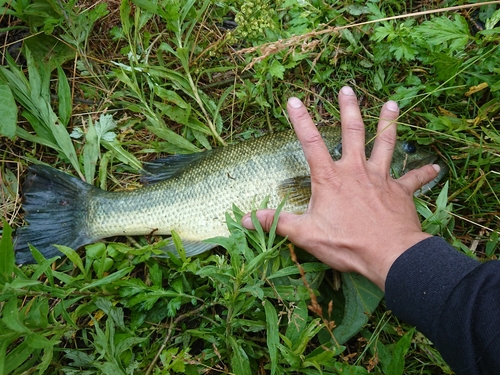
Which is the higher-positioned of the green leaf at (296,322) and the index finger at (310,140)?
the index finger at (310,140)

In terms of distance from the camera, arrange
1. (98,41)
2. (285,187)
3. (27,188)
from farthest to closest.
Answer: (98,41) < (27,188) < (285,187)

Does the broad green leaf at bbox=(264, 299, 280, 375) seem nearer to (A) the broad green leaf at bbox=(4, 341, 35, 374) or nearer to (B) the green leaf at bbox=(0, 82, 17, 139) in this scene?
(A) the broad green leaf at bbox=(4, 341, 35, 374)

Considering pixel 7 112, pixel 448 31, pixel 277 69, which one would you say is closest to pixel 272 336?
pixel 277 69

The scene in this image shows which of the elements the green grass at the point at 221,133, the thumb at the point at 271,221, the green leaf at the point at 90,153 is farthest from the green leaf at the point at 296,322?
the green leaf at the point at 90,153

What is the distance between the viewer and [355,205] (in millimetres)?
2500

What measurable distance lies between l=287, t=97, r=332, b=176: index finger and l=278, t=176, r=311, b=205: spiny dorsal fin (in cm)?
22

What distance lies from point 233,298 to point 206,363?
2.02ft

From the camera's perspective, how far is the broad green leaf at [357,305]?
2662 mm

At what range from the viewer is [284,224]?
8.86 ft

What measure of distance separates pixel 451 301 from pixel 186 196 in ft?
6.14

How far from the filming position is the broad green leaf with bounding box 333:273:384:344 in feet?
8.73

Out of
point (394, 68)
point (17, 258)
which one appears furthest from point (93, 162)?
point (394, 68)

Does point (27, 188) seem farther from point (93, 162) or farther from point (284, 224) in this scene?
point (284, 224)

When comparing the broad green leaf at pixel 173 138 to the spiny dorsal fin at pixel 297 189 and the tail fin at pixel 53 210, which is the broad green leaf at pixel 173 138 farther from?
the spiny dorsal fin at pixel 297 189
